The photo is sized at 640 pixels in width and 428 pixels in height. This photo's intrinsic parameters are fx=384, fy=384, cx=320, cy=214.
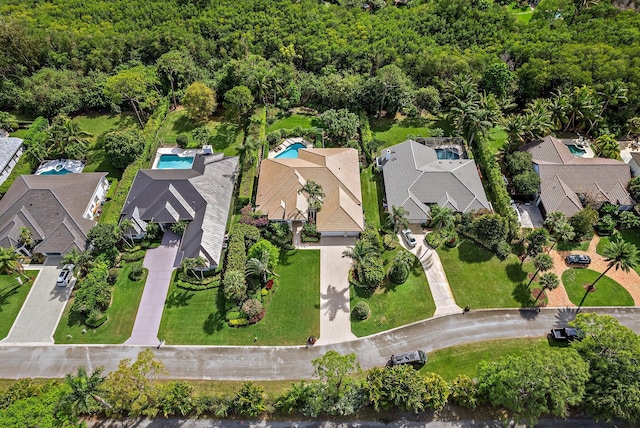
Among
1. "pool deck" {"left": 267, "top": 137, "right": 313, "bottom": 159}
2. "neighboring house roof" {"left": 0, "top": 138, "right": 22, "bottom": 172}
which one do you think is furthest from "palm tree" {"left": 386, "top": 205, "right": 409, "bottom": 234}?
"neighboring house roof" {"left": 0, "top": 138, "right": 22, "bottom": 172}

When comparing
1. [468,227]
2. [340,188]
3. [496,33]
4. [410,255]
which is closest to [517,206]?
[468,227]

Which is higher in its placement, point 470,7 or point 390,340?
point 470,7

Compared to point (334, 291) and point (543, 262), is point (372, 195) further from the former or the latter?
point (543, 262)

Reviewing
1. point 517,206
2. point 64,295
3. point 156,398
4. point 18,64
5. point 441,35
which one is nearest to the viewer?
point 156,398

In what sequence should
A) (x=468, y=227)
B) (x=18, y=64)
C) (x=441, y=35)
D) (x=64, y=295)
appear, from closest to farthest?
(x=64, y=295)
(x=468, y=227)
(x=18, y=64)
(x=441, y=35)

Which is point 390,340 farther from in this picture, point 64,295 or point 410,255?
point 64,295

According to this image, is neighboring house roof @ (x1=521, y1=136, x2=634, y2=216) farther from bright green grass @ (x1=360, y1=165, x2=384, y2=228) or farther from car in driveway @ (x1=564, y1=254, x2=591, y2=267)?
bright green grass @ (x1=360, y1=165, x2=384, y2=228)

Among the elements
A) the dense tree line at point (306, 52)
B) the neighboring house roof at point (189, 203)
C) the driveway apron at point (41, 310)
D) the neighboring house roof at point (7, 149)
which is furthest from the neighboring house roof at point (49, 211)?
the dense tree line at point (306, 52)
